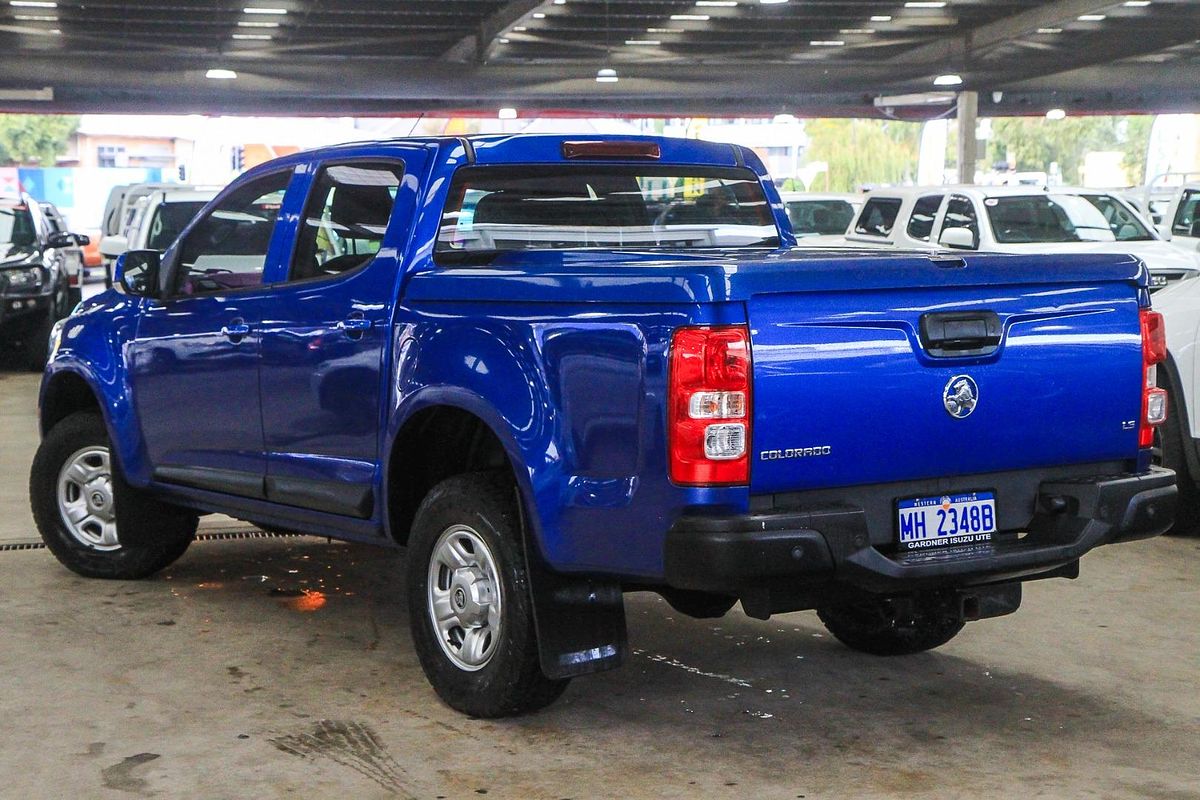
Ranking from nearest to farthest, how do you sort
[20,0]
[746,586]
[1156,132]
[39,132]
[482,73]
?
[746,586] → [20,0] → [482,73] → [1156,132] → [39,132]

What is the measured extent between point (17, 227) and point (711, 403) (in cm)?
1401

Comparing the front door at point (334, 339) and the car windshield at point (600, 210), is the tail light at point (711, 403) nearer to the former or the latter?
the car windshield at point (600, 210)

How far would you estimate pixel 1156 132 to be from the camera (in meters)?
52.7

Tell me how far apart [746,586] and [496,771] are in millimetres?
A: 946

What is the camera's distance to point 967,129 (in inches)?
1522

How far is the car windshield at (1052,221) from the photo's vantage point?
1562 centimetres

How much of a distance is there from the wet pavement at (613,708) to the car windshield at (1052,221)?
902cm

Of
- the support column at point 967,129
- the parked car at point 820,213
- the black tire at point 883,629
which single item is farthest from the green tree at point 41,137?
the black tire at point 883,629

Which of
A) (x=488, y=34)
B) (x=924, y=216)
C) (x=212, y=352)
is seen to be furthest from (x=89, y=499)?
(x=488, y=34)

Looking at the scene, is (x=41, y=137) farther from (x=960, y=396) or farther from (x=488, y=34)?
(x=960, y=396)

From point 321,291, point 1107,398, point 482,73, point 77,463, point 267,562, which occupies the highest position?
point 482,73

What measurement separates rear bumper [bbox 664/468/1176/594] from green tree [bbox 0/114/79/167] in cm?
8652

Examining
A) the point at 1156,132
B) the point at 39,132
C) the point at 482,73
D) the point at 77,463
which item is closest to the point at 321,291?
the point at 77,463

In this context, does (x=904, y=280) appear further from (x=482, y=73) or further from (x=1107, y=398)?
(x=482, y=73)
